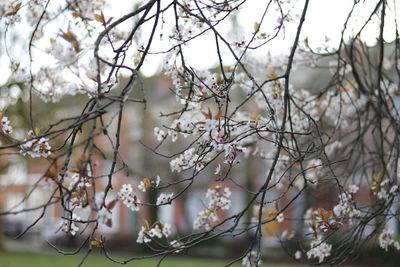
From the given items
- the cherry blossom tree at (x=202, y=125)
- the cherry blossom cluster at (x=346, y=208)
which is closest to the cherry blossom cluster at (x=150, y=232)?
the cherry blossom tree at (x=202, y=125)

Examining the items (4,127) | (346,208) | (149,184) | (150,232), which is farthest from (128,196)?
(346,208)

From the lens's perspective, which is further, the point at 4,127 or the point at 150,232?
the point at 150,232

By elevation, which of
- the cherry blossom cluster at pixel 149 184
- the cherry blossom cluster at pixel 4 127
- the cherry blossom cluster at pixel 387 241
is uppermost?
the cherry blossom cluster at pixel 4 127

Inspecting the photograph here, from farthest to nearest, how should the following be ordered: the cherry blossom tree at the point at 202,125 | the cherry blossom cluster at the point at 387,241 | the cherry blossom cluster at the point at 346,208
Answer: the cherry blossom cluster at the point at 387,241, the cherry blossom cluster at the point at 346,208, the cherry blossom tree at the point at 202,125

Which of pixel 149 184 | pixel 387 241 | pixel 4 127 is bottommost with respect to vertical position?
pixel 387 241

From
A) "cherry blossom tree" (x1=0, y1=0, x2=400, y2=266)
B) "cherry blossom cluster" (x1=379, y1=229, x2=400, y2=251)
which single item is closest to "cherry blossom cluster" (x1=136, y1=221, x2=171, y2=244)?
"cherry blossom tree" (x1=0, y1=0, x2=400, y2=266)

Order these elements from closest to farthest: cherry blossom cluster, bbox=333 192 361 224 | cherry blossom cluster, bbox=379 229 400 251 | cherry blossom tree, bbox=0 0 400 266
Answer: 1. cherry blossom tree, bbox=0 0 400 266
2. cherry blossom cluster, bbox=333 192 361 224
3. cherry blossom cluster, bbox=379 229 400 251

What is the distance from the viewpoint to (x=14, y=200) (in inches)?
1105

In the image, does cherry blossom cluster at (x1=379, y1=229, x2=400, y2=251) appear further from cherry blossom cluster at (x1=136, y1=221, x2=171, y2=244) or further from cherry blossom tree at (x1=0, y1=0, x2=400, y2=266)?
cherry blossom cluster at (x1=136, y1=221, x2=171, y2=244)

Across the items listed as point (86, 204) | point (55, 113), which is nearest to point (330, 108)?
point (86, 204)

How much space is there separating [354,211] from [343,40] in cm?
139

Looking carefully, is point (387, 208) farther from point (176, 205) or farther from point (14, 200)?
point (14, 200)

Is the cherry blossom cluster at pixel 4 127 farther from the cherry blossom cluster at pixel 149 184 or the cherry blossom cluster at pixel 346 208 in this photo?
the cherry blossom cluster at pixel 346 208

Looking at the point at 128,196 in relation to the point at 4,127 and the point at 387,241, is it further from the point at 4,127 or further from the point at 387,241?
the point at 387,241
